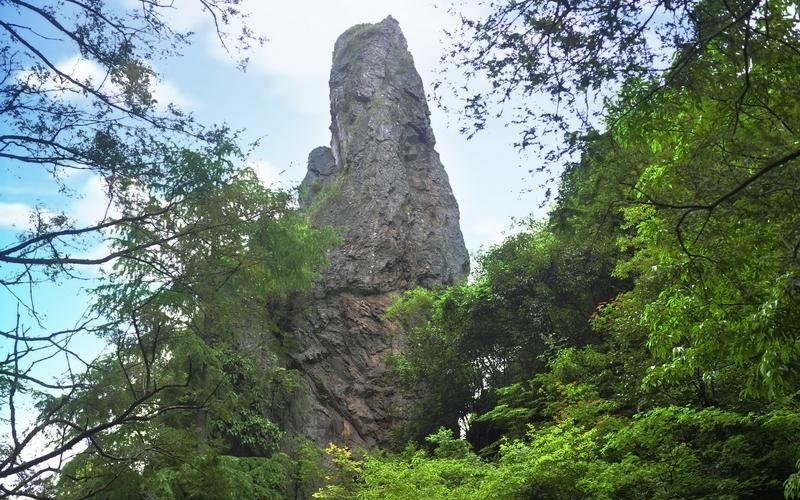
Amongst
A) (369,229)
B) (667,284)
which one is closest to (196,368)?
(667,284)

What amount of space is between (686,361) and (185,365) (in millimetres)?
7849

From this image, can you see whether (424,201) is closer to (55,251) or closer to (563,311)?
(563,311)

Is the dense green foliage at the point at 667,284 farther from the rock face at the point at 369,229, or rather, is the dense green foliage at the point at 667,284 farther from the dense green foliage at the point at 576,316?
the rock face at the point at 369,229

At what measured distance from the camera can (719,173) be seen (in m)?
4.58

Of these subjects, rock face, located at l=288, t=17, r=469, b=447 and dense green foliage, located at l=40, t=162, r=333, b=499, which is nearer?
dense green foliage, located at l=40, t=162, r=333, b=499

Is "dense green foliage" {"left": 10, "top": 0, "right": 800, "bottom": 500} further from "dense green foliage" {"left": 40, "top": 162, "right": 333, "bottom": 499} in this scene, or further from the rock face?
the rock face

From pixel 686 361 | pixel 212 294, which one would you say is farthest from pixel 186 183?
pixel 686 361

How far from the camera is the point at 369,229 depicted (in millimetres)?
19469

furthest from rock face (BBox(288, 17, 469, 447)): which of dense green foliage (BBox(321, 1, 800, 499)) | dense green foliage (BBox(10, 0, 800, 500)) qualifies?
dense green foliage (BBox(321, 1, 800, 499))

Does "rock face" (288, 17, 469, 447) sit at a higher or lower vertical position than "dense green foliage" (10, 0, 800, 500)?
higher

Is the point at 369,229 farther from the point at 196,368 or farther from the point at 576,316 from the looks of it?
the point at 196,368

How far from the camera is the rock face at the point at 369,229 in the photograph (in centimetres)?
1606

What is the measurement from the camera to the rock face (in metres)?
16.1

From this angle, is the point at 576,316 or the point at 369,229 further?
the point at 369,229
